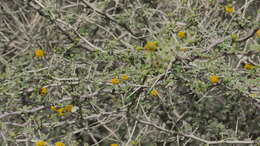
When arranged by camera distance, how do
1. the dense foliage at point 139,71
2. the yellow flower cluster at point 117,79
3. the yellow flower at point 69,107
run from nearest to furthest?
1. the dense foliage at point 139,71
2. the yellow flower cluster at point 117,79
3. the yellow flower at point 69,107

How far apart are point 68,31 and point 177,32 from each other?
2.54ft

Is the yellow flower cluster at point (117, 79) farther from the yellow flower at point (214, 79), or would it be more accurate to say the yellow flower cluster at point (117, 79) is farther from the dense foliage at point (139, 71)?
the yellow flower at point (214, 79)

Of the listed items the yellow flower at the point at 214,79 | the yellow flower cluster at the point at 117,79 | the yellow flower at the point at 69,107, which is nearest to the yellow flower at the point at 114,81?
the yellow flower cluster at the point at 117,79

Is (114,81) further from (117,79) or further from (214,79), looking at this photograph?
(214,79)

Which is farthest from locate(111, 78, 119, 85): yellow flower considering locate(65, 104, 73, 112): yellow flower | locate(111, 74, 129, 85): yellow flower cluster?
locate(65, 104, 73, 112): yellow flower

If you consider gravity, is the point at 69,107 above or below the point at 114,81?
below

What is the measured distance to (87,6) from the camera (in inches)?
109

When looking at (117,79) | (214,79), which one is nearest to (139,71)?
(117,79)

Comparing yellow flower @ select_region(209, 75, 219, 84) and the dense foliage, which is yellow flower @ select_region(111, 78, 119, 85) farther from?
yellow flower @ select_region(209, 75, 219, 84)

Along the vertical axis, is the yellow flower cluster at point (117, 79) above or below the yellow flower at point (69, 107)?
above

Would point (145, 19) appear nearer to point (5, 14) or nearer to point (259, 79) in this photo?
point (259, 79)

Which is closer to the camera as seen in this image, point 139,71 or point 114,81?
point 139,71

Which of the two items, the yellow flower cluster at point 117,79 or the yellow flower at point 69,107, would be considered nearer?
the yellow flower cluster at point 117,79

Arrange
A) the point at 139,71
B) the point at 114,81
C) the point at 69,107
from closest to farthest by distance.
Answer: the point at 139,71
the point at 114,81
the point at 69,107
